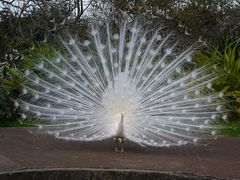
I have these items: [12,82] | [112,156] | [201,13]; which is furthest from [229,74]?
[201,13]

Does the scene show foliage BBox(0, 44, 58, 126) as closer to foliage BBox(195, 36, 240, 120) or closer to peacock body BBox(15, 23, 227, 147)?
peacock body BBox(15, 23, 227, 147)

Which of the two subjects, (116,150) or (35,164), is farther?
(116,150)

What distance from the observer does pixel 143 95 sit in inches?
266

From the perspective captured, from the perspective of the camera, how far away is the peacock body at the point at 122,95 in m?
6.67

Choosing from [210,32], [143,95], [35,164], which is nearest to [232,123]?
[143,95]

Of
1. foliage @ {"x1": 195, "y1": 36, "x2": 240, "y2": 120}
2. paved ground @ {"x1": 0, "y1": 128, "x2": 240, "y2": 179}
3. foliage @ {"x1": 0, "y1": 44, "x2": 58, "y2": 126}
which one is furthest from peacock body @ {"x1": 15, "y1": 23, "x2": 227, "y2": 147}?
foliage @ {"x1": 195, "y1": 36, "x2": 240, "y2": 120}

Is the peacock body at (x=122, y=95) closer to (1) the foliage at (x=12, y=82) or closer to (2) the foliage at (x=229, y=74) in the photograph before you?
(1) the foliage at (x=12, y=82)

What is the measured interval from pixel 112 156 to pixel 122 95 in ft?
2.53

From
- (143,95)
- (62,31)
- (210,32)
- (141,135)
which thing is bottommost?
(141,135)

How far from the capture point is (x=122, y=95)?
261 inches

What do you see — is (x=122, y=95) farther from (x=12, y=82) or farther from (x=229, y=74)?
(x=229, y=74)

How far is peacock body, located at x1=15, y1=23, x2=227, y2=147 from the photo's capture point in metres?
6.67

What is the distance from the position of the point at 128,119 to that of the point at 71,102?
2.54ft

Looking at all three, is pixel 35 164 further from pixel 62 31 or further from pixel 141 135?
pixel 62 31
